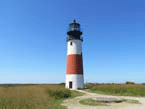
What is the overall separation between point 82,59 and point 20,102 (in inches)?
760

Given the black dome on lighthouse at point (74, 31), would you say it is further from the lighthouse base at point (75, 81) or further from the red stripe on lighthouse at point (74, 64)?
the lighthouse base at point (75, 81)

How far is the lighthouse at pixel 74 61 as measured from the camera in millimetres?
24147

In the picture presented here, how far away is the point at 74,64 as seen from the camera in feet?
79.4

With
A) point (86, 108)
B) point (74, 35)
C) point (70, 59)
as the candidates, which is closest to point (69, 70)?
point (70, 59)

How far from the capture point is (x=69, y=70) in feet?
80.7

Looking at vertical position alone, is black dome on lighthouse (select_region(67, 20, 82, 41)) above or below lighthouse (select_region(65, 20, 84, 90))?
above

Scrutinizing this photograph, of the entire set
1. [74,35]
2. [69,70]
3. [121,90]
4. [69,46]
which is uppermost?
[74,35]

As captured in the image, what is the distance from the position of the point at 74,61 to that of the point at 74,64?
0.60 meters

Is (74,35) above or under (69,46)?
above

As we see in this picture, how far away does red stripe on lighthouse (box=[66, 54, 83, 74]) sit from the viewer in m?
24.1

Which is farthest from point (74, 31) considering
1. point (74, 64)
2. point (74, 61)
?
point (74, 64)

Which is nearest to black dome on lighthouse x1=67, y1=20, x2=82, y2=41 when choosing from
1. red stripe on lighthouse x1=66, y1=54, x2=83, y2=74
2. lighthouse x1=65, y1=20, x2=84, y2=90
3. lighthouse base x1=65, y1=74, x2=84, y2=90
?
lighthouse x1=65, y1=20, x2=84, y2=90

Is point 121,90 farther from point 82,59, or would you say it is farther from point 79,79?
point 82,59

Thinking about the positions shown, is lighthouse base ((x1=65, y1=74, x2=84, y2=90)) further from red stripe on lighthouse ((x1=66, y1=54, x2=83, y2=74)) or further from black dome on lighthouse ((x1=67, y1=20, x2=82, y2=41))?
black dome on lighthouse ((x1=67, y1=20, x2=82, y2=41))
